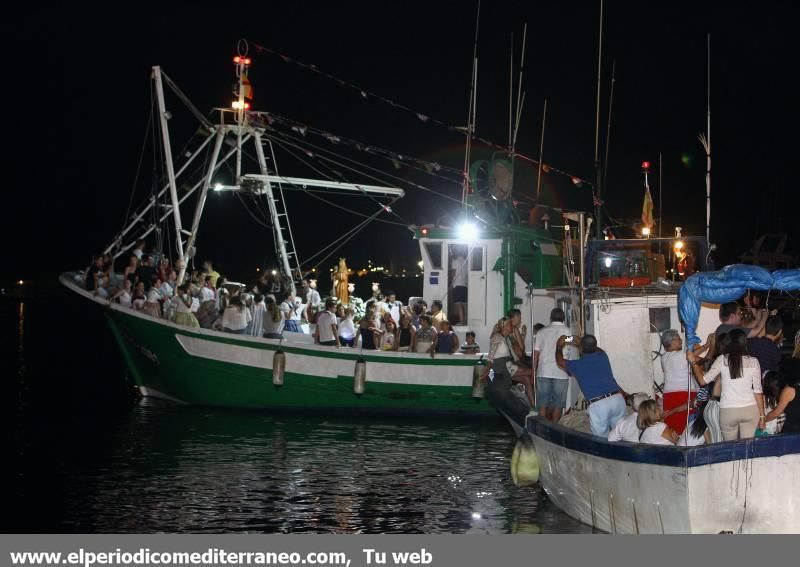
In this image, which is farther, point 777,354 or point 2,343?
point 2,343

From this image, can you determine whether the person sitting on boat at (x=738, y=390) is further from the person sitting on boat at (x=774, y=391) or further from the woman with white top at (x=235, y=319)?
the woman with white top at (x=235, y=319)

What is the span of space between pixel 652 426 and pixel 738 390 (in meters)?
0.92

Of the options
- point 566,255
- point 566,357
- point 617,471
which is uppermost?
point 566,255

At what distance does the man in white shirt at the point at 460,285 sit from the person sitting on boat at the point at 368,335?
87.9 inches

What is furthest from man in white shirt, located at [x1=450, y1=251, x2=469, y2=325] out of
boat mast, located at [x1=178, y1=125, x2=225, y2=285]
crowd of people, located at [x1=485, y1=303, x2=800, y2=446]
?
crowd of people, located at [x1=485, y1=303, x2=800, y2=446]

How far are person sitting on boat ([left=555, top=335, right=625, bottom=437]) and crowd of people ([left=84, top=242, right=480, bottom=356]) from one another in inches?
350

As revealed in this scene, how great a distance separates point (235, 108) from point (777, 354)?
16.3m

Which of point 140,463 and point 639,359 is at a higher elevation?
point 639,359

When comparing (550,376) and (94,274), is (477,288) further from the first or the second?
(550,376)

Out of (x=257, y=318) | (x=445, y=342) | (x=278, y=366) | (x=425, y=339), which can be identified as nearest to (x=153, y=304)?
(x=257, y=318)

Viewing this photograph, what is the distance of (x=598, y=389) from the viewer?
40.2ft

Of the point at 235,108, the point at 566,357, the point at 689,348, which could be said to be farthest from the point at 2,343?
the point at 689,348

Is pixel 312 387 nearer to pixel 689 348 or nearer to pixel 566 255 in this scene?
pixel 566 255

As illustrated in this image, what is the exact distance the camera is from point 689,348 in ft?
37.6
